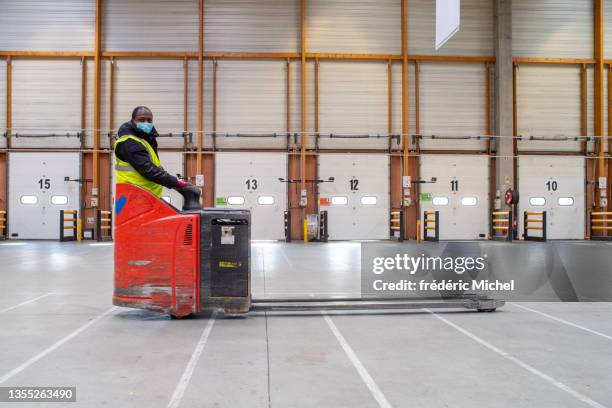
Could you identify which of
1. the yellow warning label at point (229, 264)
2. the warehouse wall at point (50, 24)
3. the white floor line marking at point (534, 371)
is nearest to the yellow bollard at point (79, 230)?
→ the warehouse wall at point (50, 24)

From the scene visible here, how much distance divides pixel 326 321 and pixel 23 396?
2897mm

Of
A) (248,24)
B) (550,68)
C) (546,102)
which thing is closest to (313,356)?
(248,24)

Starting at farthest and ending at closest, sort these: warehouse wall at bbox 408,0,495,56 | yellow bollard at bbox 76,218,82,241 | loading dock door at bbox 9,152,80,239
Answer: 1. warehouse wall at bbox 408,0,495,56
2. loading dock door at bbox 9,152,80,239
3. yellow bollard at bbox 76,218,82,241

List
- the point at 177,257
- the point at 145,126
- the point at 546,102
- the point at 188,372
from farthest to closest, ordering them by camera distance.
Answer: the point at 546,102 → the point at 145,126 → the point at 177,257 → the point at 188,372

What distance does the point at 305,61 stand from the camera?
2116 cm

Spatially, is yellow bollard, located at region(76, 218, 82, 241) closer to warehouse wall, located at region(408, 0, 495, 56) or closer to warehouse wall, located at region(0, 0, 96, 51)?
warehouse wall, located at region(0, 0, 96, 51)

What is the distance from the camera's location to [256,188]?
21.3 meters

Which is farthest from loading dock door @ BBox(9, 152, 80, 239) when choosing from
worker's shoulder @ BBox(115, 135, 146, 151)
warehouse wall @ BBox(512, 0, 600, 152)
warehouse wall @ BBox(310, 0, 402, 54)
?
warehouse wall @ BBox(512, 0, 600, 152)

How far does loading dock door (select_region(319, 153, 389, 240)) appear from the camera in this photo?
70.6ft

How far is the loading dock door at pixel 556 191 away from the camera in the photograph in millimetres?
22188

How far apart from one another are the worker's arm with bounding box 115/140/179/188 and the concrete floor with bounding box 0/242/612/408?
148cm

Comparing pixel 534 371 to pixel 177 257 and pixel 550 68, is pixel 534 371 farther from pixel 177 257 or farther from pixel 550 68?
pixel 550 68

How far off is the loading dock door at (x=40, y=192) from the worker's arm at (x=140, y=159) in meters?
18.1

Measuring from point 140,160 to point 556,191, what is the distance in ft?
72.1
